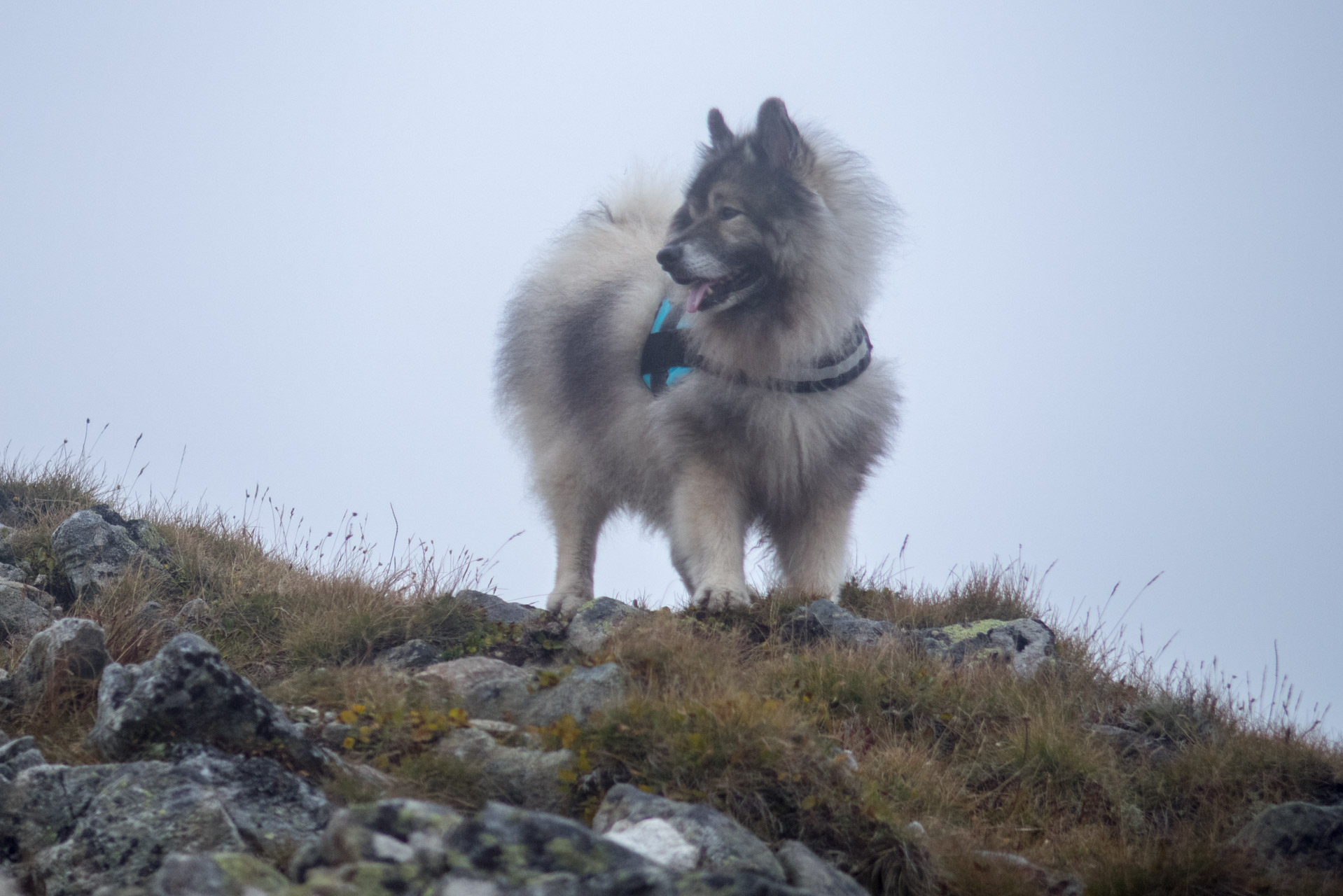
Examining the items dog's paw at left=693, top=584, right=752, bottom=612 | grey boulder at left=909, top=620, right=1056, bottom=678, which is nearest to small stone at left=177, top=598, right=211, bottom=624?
dog's paw at left=693, top=584, right=752, bottom=612

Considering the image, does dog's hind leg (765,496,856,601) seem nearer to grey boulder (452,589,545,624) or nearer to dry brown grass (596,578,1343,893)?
dry brown grass (596,578,1343,893)

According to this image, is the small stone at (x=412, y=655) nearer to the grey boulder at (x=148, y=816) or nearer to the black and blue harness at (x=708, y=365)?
the grey boulder at (x=148, y=816)

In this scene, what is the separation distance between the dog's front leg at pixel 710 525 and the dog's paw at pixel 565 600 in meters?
0.86

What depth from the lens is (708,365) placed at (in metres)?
5.38

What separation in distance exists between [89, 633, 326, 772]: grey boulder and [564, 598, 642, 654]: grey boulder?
1.68 metres

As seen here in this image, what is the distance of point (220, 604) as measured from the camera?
4906 mm

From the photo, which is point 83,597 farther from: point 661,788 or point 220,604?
point 661,788

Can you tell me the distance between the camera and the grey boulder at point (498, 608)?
16.9 ft

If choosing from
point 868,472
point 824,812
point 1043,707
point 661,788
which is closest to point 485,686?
point 661,788

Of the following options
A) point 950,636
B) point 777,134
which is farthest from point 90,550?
point 950,636

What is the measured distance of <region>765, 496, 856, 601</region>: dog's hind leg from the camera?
18.2 feet

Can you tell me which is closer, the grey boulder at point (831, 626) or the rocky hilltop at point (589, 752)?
the rocky hilltop at point (589, 752)

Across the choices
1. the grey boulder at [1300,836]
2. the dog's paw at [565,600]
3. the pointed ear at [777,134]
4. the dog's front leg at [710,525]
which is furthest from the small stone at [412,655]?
the grey boulder at [1300,836]

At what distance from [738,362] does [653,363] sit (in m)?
0.55
